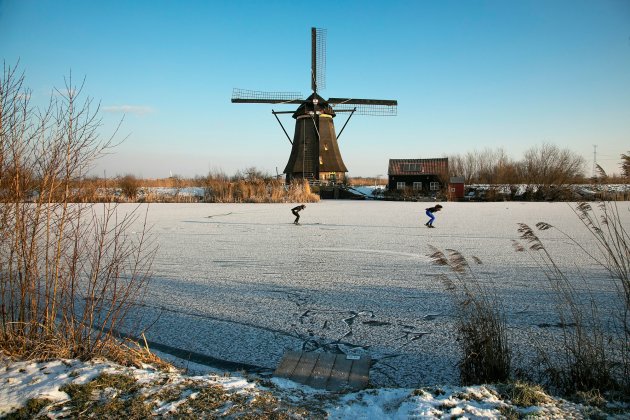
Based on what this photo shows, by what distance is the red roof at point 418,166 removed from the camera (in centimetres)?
2958

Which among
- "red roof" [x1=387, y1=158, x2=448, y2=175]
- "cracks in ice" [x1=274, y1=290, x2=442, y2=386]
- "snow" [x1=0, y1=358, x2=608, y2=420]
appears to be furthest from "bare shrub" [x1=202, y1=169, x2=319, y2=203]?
"snow" [x1=0, y1=358, x2=608, y2=420]

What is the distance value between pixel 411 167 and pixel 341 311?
27892 millimetres

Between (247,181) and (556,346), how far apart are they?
20430 millimetres

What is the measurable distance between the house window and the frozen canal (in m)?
22.5

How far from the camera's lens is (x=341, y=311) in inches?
151

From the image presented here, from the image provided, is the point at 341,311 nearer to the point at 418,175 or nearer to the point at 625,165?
the point at 625,165

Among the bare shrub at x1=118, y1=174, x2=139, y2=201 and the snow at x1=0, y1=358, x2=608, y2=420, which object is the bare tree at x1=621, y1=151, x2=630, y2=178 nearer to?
the snow at x1=0, y1=358, x2=608, y2=420

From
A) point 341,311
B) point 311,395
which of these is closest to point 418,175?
point 341,311

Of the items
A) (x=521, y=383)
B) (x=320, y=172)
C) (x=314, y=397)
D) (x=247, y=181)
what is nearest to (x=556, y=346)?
(x=521, y=383)

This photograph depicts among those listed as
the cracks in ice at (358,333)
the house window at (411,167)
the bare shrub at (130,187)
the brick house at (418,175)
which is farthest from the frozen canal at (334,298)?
the house window at (411,167)

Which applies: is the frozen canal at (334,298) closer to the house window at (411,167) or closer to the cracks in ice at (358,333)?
the cracks in ice at (358,333)

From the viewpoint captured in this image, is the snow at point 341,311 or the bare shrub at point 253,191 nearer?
the snow at point 341,311

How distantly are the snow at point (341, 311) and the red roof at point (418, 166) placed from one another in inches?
892

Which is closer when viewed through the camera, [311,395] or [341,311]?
[311,395]
